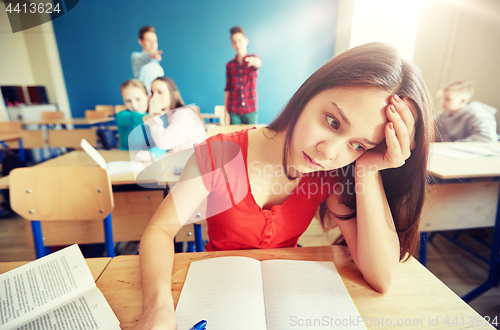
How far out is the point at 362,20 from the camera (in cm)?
65

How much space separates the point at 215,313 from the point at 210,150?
364 millimetres

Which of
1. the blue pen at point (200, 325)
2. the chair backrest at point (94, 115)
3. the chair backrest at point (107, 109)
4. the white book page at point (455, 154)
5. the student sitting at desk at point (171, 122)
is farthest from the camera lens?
the chair backrest at point (107, 109)

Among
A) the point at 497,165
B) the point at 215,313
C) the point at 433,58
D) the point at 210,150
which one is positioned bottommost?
the point at 497,165

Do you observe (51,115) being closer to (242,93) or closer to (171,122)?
(171,122)

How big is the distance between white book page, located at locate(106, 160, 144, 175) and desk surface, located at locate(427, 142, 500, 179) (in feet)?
4.74

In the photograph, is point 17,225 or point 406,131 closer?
point 406,131

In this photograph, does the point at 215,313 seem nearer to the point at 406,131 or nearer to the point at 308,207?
the point at 308,207

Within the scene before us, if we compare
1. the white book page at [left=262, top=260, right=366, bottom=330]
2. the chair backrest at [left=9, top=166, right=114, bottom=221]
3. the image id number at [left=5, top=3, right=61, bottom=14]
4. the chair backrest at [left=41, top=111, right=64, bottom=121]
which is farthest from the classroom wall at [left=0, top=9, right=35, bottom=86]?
the chair backrest at [left=41, top=111, right=64, bottom=121]

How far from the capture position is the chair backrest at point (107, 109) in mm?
4033

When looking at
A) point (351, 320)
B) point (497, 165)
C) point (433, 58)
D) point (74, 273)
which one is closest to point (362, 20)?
point (351, 320)

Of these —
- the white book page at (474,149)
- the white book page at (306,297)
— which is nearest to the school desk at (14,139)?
the white book page at (306,297)

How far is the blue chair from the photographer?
0.89m

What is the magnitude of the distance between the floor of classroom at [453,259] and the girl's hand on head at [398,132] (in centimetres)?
67
